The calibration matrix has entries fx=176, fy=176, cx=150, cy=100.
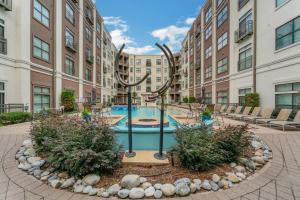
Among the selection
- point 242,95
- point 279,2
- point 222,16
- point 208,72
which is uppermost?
point 222,16

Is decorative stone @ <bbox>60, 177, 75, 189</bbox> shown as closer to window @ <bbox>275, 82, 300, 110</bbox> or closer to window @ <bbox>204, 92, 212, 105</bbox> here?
window @ <bbox>275, 82, 300, 110</bbox>

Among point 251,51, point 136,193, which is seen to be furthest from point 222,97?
point 136,193

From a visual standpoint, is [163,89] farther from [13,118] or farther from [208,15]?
[208,15]

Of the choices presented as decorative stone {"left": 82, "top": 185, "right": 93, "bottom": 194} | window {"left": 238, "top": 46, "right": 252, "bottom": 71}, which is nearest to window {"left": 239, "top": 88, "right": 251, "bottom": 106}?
window {"left": 238, "top": 46, "right": 252, "bottom": 71}

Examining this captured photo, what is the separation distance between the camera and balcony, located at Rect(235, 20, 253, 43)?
15636 millimetres

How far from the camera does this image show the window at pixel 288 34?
1092cm

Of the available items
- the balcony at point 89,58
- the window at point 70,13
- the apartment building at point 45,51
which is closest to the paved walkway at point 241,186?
the apartment building at point 45,51

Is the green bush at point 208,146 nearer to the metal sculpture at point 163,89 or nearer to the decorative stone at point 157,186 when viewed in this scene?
the metal sculpture at point 163,89

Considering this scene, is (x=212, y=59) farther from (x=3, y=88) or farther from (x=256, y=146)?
(x=3, y=88)

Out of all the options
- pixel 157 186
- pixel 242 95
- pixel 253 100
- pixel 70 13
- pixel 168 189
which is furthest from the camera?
pixel 70 13

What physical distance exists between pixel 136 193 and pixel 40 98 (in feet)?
51.4

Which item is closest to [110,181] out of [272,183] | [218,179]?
[218,179]

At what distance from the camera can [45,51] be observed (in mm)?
16141

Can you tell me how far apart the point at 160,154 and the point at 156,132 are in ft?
4.30
